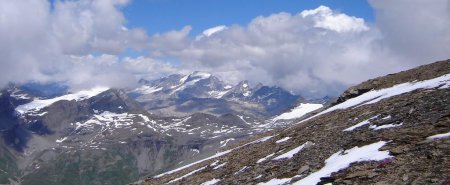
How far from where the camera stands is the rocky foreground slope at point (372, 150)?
741 inches

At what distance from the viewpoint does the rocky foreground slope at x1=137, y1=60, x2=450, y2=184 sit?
18812 mm

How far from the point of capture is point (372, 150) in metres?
21.9

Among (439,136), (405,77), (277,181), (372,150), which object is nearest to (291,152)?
(277,181)

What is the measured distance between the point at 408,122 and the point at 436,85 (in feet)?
31.5

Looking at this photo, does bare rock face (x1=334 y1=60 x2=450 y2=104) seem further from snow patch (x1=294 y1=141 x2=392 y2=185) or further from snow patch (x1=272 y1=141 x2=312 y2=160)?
snow patch (x1=294 y1=141 x2=392 y2=185)

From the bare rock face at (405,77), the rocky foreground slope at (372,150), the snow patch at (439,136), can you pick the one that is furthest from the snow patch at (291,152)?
the bare rock face at (405,77)

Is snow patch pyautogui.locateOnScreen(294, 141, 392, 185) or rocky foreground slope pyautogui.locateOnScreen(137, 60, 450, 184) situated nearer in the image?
rocky foreground slope pyautogui.locateOnScreen(137, 60, 450, 184)

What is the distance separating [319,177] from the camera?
21.4 m

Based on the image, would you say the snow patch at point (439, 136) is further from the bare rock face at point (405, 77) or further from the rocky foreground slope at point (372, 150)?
the bare rock face at point (405, 77)

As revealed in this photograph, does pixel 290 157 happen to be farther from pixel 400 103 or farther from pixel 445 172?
pixel 445 172

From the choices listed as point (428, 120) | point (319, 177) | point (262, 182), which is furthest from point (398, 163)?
point (262, 182)

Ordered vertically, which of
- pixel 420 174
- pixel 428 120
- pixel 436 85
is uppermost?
pixel 436 85

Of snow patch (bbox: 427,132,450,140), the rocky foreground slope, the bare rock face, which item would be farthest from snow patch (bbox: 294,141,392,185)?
the bare rock face

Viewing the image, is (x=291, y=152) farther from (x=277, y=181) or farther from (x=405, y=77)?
(x=405, y=77)
